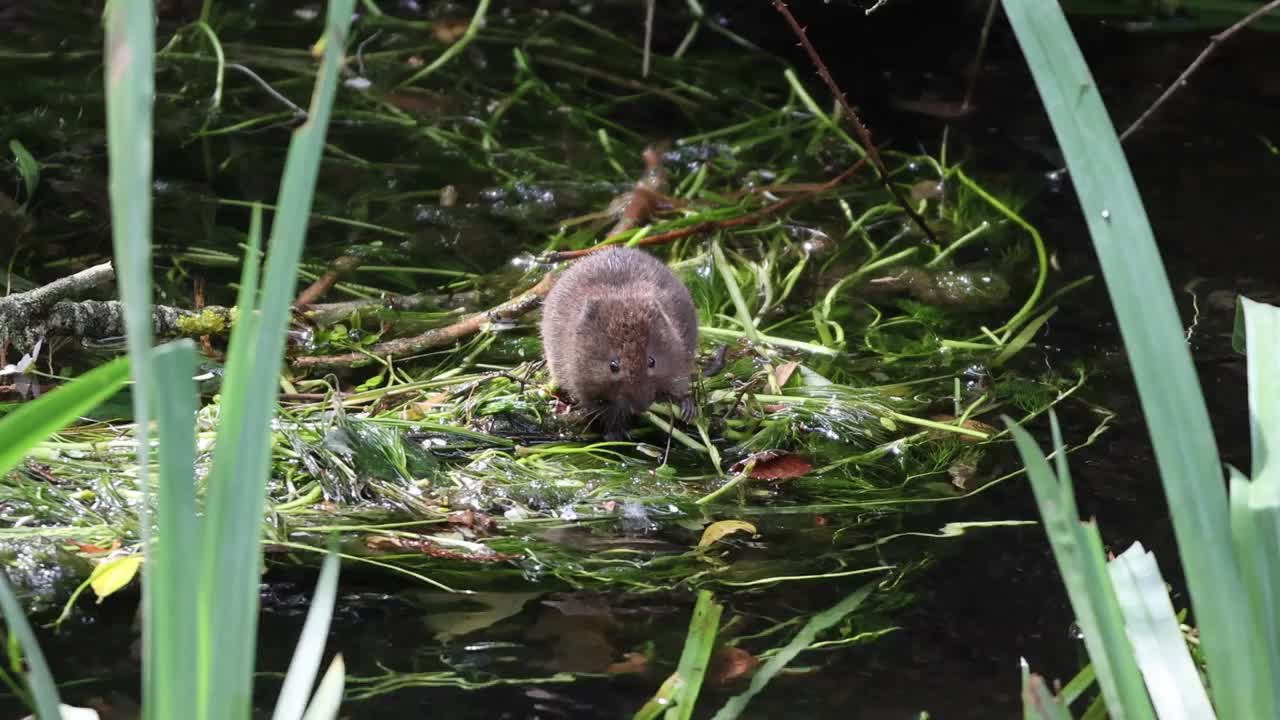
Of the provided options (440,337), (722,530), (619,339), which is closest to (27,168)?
(440,337)

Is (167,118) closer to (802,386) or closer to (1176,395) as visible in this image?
(802,386)

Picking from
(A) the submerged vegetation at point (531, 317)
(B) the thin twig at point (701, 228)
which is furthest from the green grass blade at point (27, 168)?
(B) the thin twig at point (701, 228)

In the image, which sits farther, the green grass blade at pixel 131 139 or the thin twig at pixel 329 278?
the thin twig at pixel 329 278

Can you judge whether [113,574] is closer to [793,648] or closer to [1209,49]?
[793,648]

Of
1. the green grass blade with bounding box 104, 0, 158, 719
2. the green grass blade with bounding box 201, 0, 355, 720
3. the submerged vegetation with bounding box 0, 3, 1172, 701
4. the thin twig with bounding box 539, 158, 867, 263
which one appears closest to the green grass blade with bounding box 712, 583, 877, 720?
the submerged vegetation with bounding box 0, 3, 1172, 701

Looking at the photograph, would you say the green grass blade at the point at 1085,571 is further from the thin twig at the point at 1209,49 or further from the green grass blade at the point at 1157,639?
the thin twig at the point at 1209,49

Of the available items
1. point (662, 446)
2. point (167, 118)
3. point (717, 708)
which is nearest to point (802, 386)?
point (662, 446)
